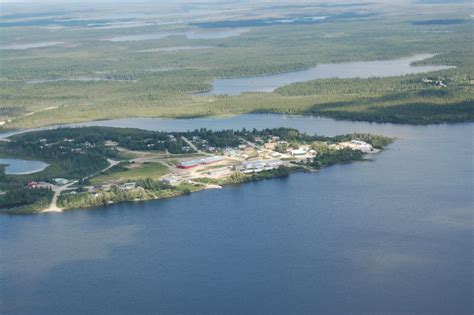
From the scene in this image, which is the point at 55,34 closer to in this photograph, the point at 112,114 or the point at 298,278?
the point at 112,114

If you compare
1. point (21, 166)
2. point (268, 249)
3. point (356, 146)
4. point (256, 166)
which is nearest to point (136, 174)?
point (256, 166)

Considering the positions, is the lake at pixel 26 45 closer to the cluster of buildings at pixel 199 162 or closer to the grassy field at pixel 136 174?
the cluster of buildings at pixel 199 162

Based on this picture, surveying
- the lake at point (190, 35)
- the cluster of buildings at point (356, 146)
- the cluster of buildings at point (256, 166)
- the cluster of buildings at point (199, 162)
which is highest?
the cluster of buildings at point (199, 162)

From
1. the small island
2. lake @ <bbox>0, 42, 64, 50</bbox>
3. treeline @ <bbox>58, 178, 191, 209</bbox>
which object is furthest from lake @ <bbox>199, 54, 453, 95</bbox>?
lake @ <bbox>0, 42, 64, 50</bbox>

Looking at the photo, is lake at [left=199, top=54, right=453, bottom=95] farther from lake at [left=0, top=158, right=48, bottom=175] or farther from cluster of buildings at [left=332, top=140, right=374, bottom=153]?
lake at [left=0, top=158, right=48, bottom=175]

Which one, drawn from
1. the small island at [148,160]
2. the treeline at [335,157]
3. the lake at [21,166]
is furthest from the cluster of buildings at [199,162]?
the lake at [21,166]

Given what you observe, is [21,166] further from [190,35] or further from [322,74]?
[190,35]

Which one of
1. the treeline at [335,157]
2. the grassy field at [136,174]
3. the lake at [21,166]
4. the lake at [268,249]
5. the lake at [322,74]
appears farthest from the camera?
the lake at [322,74]
